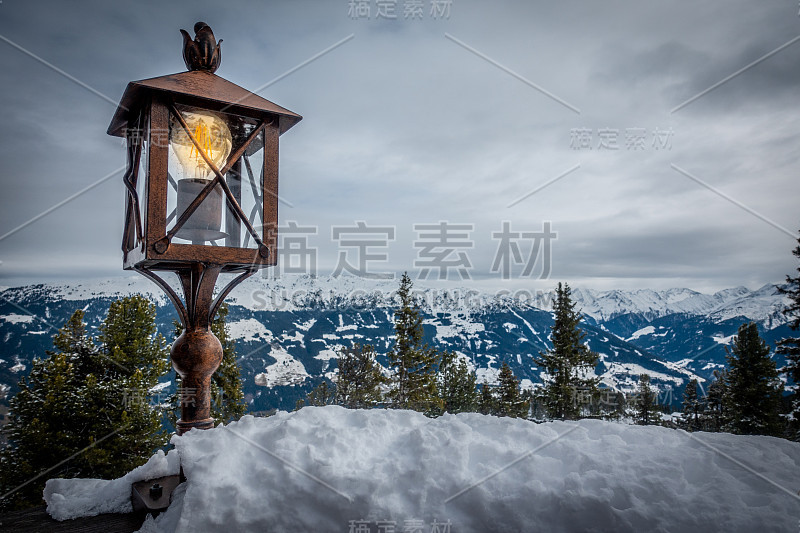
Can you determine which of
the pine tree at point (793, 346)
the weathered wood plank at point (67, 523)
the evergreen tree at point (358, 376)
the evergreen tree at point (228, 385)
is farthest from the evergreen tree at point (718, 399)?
the weathered wood plank at point (67, 523)

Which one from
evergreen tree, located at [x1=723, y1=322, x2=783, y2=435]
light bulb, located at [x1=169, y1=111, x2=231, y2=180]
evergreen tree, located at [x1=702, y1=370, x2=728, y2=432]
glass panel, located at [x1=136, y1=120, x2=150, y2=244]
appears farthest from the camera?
→ evergreen tree, located at [x1=702, y1=370, x2=728, y2=432]

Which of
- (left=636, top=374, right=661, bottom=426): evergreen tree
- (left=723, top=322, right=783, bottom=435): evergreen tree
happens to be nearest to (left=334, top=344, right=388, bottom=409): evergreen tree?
(left=723, top=322, right=783, bottom=435): evergreen tree

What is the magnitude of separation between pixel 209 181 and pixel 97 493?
7.52ft

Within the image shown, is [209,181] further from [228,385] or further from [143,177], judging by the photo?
[228,385]

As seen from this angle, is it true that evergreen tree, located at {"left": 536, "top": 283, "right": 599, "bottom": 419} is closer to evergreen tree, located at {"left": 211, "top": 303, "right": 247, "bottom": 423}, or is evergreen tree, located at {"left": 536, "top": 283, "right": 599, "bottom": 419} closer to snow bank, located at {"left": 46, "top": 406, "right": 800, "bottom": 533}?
evergreen tree, located at {"left": 211, "top": 303, "right": 247, "bottom": 423}

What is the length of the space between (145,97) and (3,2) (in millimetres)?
2532

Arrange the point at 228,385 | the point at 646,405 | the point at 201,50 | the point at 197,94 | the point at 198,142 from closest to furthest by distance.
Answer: the point at 197,94, the point at 198,142, the point at 201,50, the point at 228,385, the point at 646,405

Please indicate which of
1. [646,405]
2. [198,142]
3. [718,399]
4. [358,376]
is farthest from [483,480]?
[646,405]

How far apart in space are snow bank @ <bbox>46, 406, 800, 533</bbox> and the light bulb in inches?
78.2

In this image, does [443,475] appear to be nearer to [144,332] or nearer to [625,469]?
[625,469]

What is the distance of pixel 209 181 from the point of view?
3.45 m

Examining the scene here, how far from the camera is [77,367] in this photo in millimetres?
15969

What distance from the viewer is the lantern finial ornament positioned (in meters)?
3.71

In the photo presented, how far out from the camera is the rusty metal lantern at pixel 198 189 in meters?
3.15
